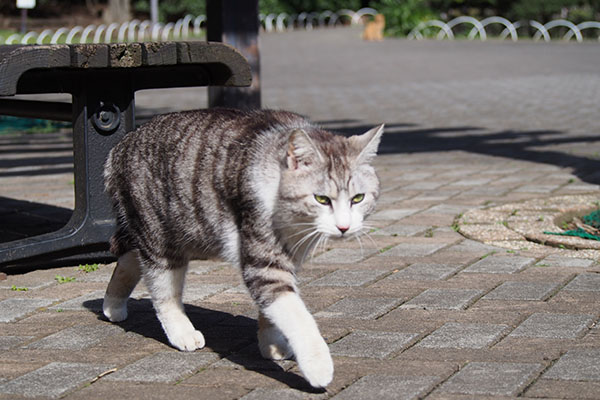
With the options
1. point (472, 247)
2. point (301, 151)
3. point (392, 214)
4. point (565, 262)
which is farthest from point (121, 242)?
point (392, 214)

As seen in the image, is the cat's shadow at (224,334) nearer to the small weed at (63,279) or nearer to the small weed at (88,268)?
the small weed at (63,279)

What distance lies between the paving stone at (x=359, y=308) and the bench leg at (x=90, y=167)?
57.6 inches

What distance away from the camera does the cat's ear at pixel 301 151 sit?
326cm

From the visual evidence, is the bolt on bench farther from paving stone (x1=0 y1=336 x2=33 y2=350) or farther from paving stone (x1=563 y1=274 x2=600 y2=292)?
paving stone (x1=563 y1=274 x2=600 y2=292)

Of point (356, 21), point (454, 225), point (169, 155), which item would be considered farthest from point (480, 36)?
point (169, 155)

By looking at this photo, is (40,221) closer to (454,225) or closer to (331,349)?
(454,225)

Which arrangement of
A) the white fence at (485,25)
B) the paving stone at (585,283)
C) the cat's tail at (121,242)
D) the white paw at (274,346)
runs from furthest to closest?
the white fence at (485,25) → the paving stone at (585,283) → the cat's tail at (121,242) → the white paw at (274,346)

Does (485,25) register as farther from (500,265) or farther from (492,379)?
(492,379)

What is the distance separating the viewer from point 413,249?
532cm

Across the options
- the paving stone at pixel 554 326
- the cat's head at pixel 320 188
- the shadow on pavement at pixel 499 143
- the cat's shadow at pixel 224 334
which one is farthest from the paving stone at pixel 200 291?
the shadow on pavement at pixel 499 143

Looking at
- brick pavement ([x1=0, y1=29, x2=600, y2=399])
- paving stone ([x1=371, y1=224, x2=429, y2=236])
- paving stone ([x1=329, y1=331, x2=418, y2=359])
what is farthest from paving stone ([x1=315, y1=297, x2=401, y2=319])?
paving stone ([x1=371, y1=224, x2=429, y2=236])

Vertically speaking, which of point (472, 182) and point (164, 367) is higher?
point (164, 367)

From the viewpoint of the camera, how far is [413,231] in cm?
578

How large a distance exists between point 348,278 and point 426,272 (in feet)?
1.37
